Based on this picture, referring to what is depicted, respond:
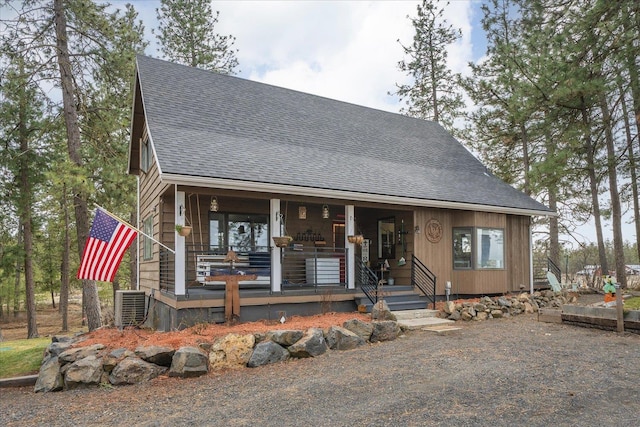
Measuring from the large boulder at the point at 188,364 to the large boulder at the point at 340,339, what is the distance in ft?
6.79

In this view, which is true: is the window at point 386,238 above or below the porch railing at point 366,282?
above

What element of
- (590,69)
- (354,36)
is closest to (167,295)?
(590,69)

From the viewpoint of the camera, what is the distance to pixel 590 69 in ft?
41.8

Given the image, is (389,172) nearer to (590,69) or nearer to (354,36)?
(590,69)

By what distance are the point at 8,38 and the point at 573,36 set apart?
16.1m

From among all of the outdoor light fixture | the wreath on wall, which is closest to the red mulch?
the outdoor light fixture

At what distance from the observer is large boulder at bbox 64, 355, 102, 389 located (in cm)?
584

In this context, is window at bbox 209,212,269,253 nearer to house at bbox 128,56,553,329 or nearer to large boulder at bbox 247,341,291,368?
house at bbox 128,56,553,329

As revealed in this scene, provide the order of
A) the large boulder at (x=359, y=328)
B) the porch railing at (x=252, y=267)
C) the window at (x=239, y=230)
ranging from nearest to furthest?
the large boulder at (x=359, y=328) < the porch railing at (x=252, y=267) < the window at (x=239, y=230)

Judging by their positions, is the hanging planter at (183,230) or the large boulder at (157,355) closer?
the large boulder at (157,355)

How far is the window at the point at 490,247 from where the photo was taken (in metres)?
11.6

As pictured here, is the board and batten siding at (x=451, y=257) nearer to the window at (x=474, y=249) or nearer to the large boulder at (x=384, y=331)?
the window at (x=474, y=249)

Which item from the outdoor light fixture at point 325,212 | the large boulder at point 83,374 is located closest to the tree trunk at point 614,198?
the outdoor light fixture at point 325,212

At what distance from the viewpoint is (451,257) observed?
11.6m
